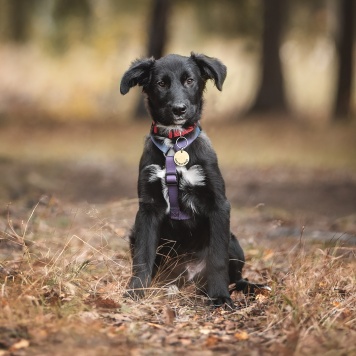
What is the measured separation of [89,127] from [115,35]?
7195 mm

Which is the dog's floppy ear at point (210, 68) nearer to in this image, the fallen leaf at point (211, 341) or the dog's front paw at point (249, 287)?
the dog's front paw at point (249, 287)

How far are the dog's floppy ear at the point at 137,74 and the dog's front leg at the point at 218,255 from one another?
1082 mm

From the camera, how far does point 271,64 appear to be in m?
20.0

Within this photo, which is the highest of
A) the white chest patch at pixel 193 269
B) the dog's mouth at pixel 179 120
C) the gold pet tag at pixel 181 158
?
the dog's mouth at pixel 179 120

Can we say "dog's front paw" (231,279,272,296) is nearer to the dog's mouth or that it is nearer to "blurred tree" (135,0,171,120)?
the dog's mouth

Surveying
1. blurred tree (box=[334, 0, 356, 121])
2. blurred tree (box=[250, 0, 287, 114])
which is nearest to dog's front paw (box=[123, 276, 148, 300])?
blurred tree (box=[334, 0, 356, 121])

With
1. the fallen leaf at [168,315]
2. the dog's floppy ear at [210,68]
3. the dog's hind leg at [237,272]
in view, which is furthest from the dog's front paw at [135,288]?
the dog's floppy ear at [210,68]

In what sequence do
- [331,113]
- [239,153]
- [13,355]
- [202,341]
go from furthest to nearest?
[331,113]
[239,153]
[202,341]
[13,355]

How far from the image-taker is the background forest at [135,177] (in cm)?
376

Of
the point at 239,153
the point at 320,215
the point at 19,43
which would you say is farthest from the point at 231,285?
the point at 19,43

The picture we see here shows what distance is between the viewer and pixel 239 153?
14672mm

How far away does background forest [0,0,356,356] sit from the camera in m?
3.76

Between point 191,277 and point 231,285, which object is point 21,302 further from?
point 231,285

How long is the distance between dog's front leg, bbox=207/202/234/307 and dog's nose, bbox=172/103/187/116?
687 mm
